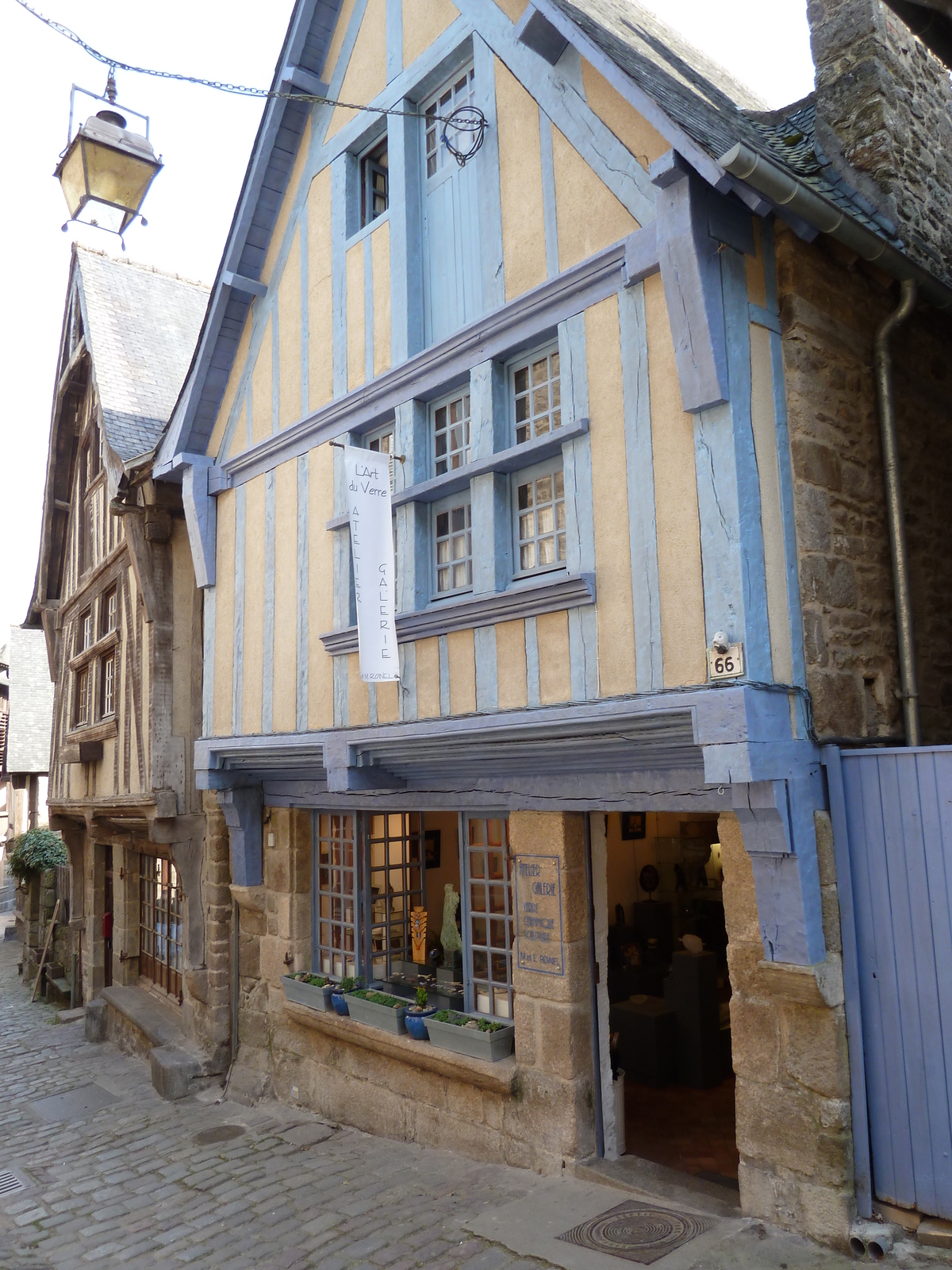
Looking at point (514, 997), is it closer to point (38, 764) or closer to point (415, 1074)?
point (415, 1074)

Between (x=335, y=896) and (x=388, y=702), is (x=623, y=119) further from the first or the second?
(x=335, y=896)

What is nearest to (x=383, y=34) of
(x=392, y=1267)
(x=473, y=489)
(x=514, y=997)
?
(x=473, y=489)

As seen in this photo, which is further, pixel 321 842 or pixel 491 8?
pixel 321 842

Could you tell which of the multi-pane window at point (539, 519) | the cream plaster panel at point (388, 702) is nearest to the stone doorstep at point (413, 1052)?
the cream plaster panel at point (388, 702)

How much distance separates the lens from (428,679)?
611cm

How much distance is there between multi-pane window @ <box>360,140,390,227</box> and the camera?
730 centimetres

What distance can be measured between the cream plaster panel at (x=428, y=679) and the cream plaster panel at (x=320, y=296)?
7.37 ft

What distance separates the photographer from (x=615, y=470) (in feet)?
16.5

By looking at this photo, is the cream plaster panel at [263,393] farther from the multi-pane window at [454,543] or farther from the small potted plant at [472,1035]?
the small potted plant at [472,1035]

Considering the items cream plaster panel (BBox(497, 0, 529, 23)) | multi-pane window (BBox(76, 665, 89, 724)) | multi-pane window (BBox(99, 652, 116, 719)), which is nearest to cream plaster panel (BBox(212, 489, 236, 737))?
multi-pane window (BBox(99, 652, 116, 719))

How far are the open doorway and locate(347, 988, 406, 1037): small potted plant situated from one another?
4.93 ft

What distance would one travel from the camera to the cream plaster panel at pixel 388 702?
250 inches

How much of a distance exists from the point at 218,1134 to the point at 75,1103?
99.2 inches

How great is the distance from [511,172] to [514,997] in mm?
5056
